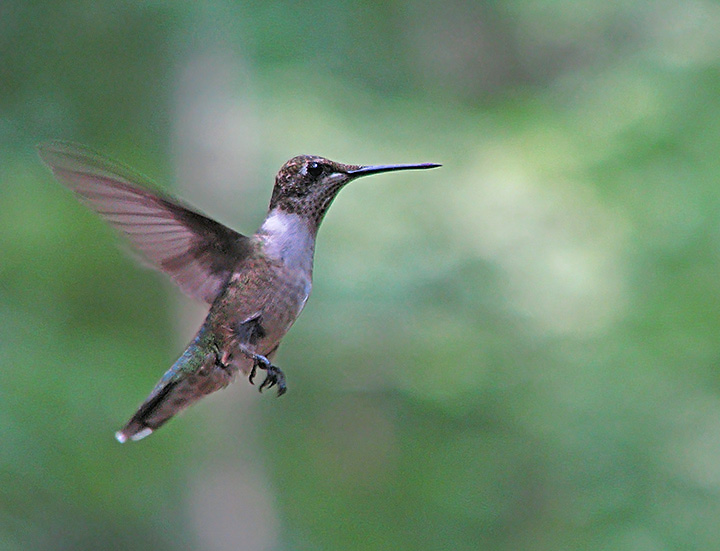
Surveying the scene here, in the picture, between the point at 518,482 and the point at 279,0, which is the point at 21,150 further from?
the point at 518,482

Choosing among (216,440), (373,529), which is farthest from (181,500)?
(373,529)

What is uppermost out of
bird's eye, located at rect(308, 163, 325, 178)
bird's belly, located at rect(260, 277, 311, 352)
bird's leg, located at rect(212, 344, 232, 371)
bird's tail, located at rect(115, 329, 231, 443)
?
bird's eye, located at rect(308, 163, 325, 178)

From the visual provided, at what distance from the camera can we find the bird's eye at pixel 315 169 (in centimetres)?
150

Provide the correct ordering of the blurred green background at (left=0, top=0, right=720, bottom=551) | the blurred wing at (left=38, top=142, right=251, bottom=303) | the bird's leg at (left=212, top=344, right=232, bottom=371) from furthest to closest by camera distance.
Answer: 1. the blurred green background at (left=0, top=0, right=720, bottom=551)
2. the bird's leg at (left=212, top=344, right=232, bottom=371)
3. the blurred wing at (left=38, top=142, right=251, bottom=303)

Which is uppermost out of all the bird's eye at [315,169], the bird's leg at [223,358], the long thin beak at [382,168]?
the bird's eye at [315,169]

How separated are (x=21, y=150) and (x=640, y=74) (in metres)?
3.27

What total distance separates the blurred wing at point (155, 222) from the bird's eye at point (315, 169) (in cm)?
19

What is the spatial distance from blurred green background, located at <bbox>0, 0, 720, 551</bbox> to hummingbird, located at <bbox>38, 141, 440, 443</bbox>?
243cm

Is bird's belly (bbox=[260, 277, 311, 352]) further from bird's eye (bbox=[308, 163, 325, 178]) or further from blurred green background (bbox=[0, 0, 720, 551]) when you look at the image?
blurred green background (bbox=[0, 0, 720, 551])

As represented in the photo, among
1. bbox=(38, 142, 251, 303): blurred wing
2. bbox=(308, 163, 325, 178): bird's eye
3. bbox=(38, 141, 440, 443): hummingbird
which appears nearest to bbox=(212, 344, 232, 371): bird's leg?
bbox=(38, 141, 440, 443): hummingbird

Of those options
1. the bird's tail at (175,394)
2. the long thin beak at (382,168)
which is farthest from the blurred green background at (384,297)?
the long thin beak at (382,168)

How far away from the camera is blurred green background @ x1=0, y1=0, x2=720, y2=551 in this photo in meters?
4.46

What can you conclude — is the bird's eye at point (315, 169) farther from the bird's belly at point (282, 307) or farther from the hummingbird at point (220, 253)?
the bird's belly at point (282, 307)

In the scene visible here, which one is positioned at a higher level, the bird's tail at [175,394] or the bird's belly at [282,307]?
the bird's belly at [282,307]
